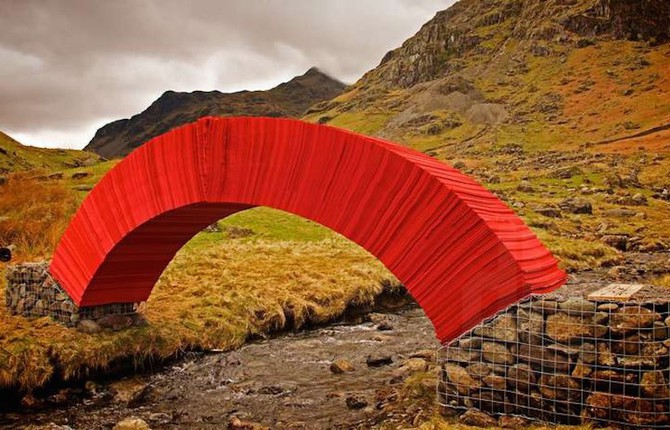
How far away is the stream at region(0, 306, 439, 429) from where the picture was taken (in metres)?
8.32

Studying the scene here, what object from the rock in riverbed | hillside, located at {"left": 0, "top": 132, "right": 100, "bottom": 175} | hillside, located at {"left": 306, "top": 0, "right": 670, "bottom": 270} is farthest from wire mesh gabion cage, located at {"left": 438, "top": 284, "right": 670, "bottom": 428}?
hillside, located at {"left": 0, "top": 132, "right": 100, "bottom": 175}

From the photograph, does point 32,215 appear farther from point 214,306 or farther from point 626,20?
point 626,20

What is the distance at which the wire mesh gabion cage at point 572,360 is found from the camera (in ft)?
16.7

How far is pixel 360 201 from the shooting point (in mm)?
6609

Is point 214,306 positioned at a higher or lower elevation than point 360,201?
lower

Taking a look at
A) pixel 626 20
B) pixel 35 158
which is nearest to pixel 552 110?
pixel 626 20

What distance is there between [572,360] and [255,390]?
18.7 feet

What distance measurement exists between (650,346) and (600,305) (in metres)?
0.51

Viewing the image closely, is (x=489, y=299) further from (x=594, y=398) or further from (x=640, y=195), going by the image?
(x=640, y=195)

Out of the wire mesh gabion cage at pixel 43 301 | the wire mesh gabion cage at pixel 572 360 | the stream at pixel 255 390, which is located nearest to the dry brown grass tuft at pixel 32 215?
the wire mesh gabion cage at pixel 43 301

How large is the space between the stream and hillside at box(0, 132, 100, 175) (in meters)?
34.2

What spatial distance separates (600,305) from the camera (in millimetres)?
5305

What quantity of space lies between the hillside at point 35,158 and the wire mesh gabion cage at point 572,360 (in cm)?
4037

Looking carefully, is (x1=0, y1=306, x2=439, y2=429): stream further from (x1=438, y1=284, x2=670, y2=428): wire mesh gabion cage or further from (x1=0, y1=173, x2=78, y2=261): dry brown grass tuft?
(x1=0, y1=173, x2=78, y2=261): dry brown grass tuft
